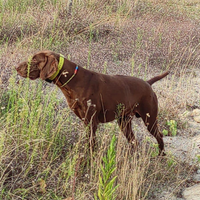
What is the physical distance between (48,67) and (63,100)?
1.77 meters

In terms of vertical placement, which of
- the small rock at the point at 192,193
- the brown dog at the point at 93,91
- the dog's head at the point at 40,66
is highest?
the dog's head at the point at 40,66

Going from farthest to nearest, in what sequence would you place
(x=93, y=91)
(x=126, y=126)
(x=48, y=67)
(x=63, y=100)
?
(x=63, y=100)
(x=126, y=126)
(x=93, y=91)
(x=48, y=67)

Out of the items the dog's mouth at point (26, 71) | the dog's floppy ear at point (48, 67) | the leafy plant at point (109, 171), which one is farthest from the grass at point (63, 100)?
the dog's floppy ear at point (48, 67)

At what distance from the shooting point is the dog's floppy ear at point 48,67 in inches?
127

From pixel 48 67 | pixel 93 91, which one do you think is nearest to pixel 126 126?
pixel 93 91

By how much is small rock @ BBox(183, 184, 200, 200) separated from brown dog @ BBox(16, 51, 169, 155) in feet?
2.25

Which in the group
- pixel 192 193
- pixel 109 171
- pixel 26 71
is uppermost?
pixel 26 71

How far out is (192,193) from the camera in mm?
3449

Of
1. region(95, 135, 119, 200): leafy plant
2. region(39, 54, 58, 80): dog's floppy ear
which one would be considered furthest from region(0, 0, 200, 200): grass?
region(39, 54, 58, 80): dog's floppy ear

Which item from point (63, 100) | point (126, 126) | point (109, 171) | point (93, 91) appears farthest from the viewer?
point (63, 100)

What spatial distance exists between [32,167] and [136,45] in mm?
4373

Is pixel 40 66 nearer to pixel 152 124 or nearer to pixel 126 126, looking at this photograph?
pixel 126 126

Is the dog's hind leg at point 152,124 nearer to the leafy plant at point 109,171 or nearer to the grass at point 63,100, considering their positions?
the grass at point 63,100

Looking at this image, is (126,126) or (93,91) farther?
(126,126)
